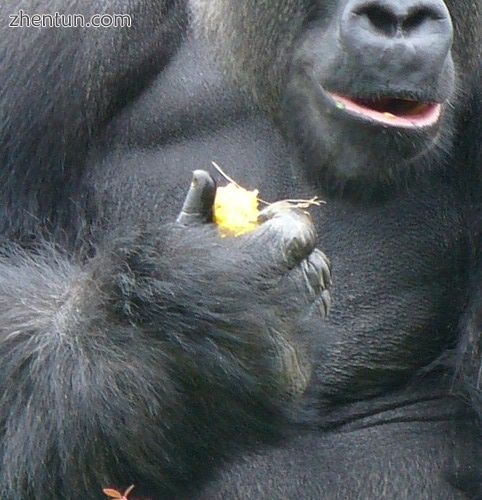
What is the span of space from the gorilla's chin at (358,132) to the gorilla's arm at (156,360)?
0.99ft

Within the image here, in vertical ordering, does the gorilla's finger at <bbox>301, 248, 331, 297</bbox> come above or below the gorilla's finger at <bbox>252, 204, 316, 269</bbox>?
below

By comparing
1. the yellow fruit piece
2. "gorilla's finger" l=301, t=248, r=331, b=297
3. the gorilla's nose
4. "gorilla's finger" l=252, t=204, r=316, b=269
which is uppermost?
the gorilla's nose

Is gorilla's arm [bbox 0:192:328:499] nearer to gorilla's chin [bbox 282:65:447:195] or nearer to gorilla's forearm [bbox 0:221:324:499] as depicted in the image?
gorilla's forearm [bbox 0:221:324:499]

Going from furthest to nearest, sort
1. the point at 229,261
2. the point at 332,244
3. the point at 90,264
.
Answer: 1. the point at 332,244
2. the point at 90,264
3. the point at 229,261

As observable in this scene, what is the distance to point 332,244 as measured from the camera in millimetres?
4418

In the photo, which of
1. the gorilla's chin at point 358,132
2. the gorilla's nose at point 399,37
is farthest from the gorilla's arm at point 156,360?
the gorilla's nose at point 399,37

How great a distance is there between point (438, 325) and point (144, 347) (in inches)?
40.1

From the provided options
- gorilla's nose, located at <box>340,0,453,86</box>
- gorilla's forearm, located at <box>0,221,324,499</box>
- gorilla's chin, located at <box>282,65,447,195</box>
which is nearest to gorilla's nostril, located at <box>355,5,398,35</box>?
gorilla's nose, located at <box>340,0,453,86</box>

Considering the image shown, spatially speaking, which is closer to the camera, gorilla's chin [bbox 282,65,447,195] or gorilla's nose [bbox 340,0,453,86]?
gorilla's nose [bbox 340,0,453,86]

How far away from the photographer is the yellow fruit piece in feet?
12.5

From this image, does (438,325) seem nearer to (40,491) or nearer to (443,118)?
(443,118)

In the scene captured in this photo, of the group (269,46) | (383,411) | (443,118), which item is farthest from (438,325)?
(269,46)

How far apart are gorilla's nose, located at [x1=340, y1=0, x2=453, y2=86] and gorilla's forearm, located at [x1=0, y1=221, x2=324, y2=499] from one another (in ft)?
1.77

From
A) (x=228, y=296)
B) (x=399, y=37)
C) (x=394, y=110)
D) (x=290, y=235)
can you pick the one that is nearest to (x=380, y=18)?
(x=399, y=37)
